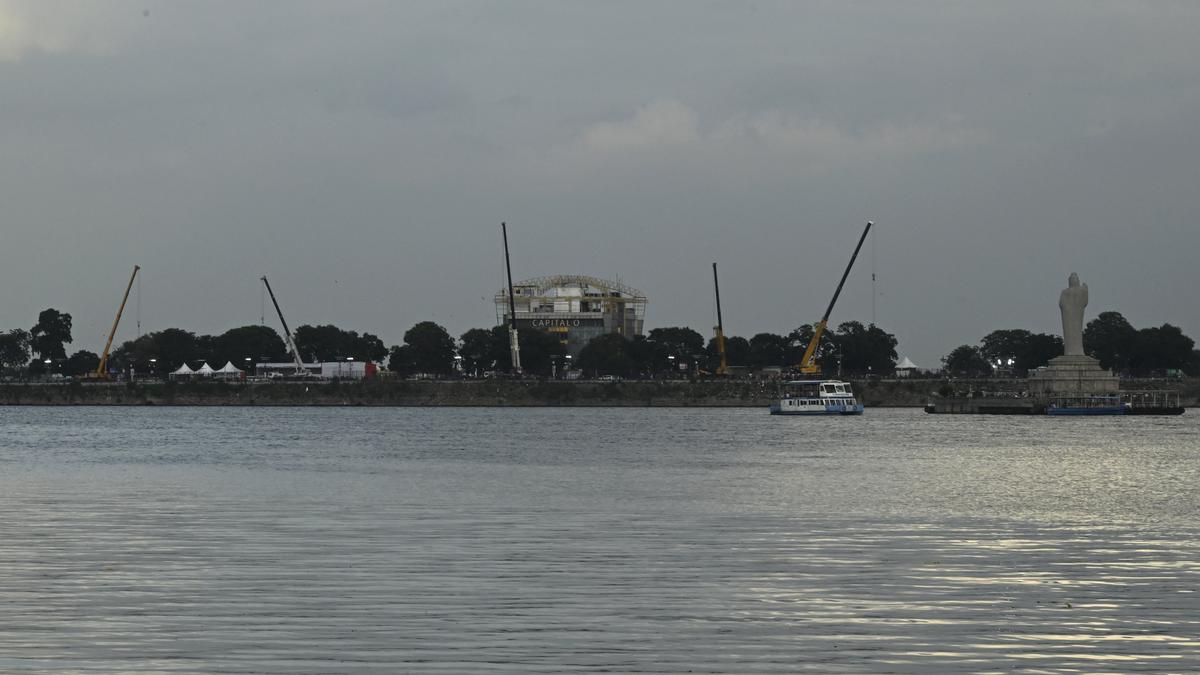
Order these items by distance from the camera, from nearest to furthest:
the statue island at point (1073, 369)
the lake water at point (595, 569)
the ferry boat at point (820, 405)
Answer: the lake water at point (595, 569) < the statue island at point (1073, 369) < the ferry boat at point (820, 405)

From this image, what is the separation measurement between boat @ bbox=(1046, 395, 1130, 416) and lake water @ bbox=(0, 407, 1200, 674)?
95.5 meters

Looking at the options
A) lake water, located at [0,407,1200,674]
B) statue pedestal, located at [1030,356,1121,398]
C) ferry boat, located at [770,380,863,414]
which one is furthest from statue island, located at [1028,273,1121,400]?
lake water, located at [0,407,1200,674]

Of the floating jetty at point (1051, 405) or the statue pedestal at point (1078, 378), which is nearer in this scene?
the floating jetty at point (1051, 405)

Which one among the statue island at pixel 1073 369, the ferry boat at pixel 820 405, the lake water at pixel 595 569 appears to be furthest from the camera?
the ferry boat at pixel 820 405

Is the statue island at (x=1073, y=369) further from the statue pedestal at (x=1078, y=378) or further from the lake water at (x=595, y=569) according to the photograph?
the lake water at (x=595, y=569)

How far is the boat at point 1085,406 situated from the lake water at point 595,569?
95.5 meters

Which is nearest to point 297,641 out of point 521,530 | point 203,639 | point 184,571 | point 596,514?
point 203,639

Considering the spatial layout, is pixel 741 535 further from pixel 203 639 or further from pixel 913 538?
pixel 203 639

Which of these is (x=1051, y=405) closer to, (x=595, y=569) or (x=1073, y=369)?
(x=1073, y=369)

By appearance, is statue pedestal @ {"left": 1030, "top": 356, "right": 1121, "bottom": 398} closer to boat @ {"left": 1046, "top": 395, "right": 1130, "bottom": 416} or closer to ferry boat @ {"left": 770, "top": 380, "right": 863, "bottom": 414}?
boat @ {"left": 1046, "top": 395, "right": 1130, "bottom": 416}

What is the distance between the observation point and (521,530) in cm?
3700

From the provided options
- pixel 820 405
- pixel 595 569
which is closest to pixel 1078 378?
pixel 820 405

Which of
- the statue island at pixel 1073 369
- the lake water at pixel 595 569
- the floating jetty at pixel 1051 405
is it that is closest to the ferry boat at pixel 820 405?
the floating jetty at pixel 1051 405

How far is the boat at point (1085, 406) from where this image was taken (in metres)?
160
